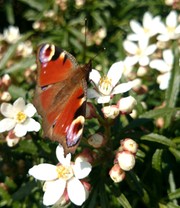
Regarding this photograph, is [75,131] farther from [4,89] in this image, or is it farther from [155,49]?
[155,49]

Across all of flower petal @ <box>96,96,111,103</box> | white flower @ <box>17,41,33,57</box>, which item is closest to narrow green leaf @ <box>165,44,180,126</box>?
flower petal @ <box>96,96,111,103</box>

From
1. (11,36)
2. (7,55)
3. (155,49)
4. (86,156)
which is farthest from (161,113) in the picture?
(11,36)

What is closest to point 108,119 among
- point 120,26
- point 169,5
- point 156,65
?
point 156,65

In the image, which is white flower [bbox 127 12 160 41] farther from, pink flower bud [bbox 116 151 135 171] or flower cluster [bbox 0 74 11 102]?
pink flower bud [bbox 116 151 135 171]

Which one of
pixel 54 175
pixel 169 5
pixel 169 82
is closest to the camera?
pixel 54 175

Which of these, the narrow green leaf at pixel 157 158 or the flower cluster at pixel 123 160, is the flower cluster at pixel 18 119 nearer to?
the flower cluster at pixel 123 160

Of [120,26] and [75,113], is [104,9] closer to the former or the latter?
[120,26]
